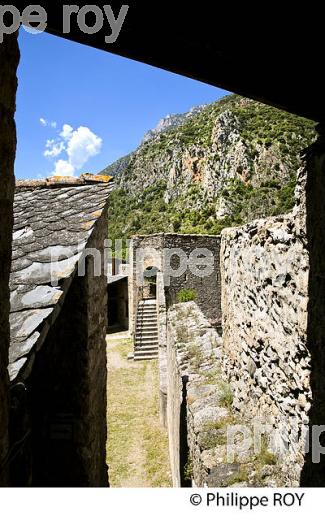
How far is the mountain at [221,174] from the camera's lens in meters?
33.8

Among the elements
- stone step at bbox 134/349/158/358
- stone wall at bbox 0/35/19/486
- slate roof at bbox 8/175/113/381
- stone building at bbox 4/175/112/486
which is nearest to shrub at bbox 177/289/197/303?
stone step at bbox 134/349/158/358

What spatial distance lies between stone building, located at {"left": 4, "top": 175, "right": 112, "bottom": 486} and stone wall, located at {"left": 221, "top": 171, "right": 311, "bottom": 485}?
1671 millimetres

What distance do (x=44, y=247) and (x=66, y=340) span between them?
38.5 inches

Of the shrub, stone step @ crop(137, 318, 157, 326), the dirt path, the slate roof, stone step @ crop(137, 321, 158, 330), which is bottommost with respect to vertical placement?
the dirt path

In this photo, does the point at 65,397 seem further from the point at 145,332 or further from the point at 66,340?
the point at 145,332

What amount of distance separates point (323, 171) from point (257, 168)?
119ft

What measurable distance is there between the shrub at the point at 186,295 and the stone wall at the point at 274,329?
11386mm

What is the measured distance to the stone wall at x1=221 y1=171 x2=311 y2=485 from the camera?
289 cm

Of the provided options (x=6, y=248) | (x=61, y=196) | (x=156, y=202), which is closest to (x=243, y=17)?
(x=6, y=248)

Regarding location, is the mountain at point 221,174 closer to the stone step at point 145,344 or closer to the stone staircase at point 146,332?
the stone staircase at point 146,332

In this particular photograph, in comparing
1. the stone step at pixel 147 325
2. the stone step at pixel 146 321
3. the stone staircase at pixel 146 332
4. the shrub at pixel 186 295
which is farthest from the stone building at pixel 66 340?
the stone step at pixel 146 321

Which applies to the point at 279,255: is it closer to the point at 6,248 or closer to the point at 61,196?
the point at 6,248

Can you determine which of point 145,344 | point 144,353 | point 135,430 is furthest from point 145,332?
point 135,430

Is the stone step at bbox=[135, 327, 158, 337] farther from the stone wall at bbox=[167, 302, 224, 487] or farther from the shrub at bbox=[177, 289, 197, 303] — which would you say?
the stone wall at bbox=[167, 302, 224, 487]
